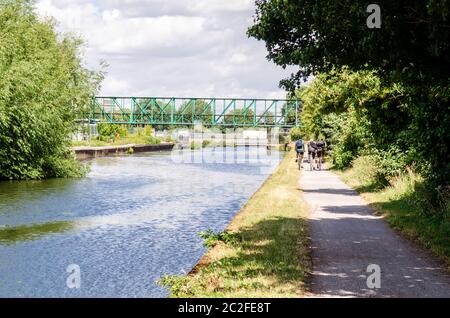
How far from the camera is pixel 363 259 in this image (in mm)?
10695

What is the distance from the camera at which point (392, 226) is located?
47.1 feet

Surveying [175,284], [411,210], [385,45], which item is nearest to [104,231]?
[175,284]

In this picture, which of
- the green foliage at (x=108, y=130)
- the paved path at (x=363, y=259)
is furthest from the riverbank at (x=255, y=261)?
the green foliage at (x=108, y=130)

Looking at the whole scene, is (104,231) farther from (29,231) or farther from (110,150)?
(110,150)

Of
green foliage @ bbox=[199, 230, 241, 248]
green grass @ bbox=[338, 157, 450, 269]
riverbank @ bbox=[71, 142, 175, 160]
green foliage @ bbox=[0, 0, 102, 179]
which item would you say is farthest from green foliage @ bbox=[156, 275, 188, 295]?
riverbank @ bbox=[71, 142, 175, 160]

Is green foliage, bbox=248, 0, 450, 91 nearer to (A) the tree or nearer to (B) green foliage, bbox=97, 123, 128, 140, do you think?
(A) the tree

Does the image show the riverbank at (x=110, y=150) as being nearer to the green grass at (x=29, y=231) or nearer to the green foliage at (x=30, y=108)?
the green foliage at (x=30, y=108)

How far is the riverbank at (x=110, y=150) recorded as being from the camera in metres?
59.2

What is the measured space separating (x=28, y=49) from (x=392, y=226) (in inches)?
1022

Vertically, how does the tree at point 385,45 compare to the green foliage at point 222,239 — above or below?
above

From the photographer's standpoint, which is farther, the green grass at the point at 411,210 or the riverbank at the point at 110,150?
the riverbank at the point at 110,150

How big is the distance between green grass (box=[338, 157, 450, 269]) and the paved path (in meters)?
0.31

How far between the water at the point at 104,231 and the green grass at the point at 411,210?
4.80 metres

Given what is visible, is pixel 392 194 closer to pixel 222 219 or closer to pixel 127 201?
pixel 222 219
